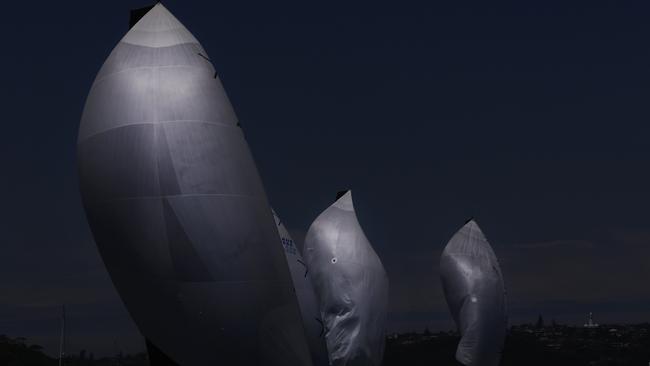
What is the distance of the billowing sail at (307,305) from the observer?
44.6 meters

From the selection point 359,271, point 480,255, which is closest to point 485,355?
point 480,255

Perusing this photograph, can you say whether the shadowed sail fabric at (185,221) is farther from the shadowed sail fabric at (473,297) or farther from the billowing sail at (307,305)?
the shadowed sail fabric at (473,297)

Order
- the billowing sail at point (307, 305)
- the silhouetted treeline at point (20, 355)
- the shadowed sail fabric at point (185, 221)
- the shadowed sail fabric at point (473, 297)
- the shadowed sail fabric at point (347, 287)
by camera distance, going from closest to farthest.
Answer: the shadowed sail fabric at point (185, 221), the billowing sail at point (307, 305), the shadowed sail fabric at point (347, 287), the shadowed sail fabric at point (473, 297), the silhouetted treeline at point (20, 355)

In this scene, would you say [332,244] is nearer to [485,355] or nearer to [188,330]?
[485,355]

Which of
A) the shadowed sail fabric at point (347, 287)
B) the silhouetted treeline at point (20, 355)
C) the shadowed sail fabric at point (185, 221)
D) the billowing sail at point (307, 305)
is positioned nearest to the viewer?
the shadowed sail fabric at point (185, 221)

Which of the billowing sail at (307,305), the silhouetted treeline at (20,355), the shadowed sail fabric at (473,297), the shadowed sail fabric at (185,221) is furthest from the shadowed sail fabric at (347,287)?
the silhouetted treeline at (20,355)

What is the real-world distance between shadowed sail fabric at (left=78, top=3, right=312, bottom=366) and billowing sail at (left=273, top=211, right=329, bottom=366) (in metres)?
12.2

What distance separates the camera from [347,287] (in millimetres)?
54312

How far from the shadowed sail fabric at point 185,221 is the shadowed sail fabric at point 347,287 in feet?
68.8

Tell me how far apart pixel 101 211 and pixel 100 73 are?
178 inches

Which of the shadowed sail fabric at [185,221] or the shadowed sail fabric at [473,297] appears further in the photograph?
the shadowed sail fabric at [473,297]

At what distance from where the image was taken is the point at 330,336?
53.2m

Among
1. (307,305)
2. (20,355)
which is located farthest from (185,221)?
(20,355)

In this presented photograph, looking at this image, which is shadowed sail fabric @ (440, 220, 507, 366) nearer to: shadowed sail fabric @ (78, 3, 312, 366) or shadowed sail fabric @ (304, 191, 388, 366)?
shadowed sail fabric @ (304, 191, 388, 366)
